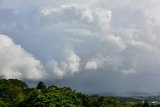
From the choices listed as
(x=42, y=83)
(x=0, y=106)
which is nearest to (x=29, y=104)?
(x=0, y=106)

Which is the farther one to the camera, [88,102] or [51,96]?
[88,102]

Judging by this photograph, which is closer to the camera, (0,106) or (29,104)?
(29,104)

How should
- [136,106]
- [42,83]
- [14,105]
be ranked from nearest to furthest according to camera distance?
[14,105] < [136,106] < [42,83]

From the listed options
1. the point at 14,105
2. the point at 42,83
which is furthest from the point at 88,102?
the point at 42,83

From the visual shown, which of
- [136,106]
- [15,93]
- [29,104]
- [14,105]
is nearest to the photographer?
[29,104]

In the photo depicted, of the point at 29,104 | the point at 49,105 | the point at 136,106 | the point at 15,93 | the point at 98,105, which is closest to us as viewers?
the point at 49,105

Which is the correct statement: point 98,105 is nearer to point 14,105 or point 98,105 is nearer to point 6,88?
point 14,105

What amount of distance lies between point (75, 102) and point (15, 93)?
157 feet

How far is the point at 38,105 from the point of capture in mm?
118312

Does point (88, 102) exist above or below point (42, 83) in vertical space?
below

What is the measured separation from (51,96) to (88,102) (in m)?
27.7

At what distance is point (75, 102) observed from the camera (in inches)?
5285

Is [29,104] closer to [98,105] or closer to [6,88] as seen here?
[98,105]

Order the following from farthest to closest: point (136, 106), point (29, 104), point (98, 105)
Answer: point (136, 106)
point (98, 105)
point (29, 104)
